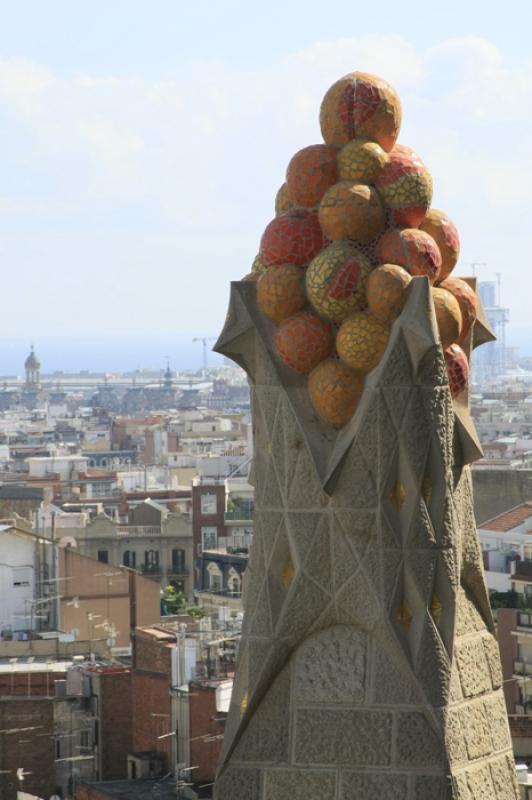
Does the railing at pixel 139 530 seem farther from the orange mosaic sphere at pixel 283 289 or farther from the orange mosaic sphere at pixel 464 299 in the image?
the orange mosaic sphere at pixel 283 289

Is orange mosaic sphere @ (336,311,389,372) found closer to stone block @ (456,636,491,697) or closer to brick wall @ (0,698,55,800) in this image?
stone block @ (456,636,491,697)

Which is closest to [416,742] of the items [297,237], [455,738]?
[455,738]

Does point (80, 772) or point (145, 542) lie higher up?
point (145, 542)

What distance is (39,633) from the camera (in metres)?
44.5

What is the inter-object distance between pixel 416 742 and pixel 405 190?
8.75 feet

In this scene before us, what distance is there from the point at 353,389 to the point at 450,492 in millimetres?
683

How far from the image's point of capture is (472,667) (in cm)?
1423

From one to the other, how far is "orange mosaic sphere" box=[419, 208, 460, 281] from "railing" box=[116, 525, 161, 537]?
183 feet

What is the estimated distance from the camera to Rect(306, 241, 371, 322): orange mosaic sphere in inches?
548

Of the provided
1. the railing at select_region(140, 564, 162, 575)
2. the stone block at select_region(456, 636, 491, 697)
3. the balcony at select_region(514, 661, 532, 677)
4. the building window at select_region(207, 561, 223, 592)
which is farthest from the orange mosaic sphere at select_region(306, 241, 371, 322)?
the railing at select_region(140, 564, 162, 575)

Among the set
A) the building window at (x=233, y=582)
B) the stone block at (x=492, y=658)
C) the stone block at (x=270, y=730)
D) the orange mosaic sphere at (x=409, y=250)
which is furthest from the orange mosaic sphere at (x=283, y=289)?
the building window at (x=233, y=582)

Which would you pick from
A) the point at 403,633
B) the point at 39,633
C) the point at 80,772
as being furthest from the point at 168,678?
the point at 403,633

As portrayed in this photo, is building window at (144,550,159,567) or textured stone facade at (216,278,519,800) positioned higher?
building window at (144,550,159,567)

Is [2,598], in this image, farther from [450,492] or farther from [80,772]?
[450,492]
